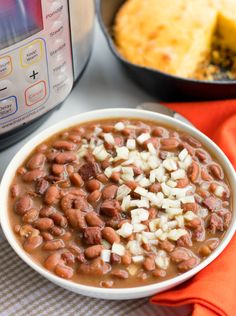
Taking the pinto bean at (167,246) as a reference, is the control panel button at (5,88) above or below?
above

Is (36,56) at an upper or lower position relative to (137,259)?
upper

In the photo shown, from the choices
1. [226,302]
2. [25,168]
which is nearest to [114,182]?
[25,168]

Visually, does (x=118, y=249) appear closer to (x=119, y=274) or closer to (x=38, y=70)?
(x=119, y=274)

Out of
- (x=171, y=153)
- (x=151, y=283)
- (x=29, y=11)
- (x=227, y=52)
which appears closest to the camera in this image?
(x=151, y=283)

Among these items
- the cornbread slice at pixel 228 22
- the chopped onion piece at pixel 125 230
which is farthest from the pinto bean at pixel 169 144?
the cornbread slice at pixel 228 22

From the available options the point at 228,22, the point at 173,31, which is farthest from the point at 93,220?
the point at 228,22

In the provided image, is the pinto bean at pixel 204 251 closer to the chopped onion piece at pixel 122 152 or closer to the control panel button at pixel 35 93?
the chopped onion piece at pixel 122 152

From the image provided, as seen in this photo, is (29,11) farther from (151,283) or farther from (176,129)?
(151,283)
